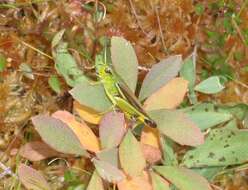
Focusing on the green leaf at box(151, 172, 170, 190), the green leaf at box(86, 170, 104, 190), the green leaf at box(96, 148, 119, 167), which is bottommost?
the green leaf at box(151, 172, 170, 190)

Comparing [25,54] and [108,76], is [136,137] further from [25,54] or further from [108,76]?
[25,54]

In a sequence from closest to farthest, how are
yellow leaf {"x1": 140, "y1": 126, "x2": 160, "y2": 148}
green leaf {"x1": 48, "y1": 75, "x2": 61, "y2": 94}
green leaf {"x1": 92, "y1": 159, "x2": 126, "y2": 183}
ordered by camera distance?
green leaf {"x1": 92, "y1": 159, "x2": 126, "y2": 183}, yellow leaf {"x1": 140, "y1": 126, "x2": 160, "y2": 148}, green leaf {"x1": 48, "y1": 75, "x2": 61, "y2": 94}

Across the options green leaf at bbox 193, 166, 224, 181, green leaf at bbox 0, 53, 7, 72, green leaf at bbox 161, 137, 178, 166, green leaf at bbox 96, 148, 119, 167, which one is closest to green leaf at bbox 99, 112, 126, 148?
green leaf at bbox 96, 148, 119, 167

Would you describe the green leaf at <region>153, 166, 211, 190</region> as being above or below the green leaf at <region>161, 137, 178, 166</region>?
below

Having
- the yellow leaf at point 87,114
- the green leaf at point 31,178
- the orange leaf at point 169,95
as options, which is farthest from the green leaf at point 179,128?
the green leaf at point 31,178

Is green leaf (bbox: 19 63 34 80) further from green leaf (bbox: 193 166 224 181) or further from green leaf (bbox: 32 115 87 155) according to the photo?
green leaf (bbox: 193 166 224 181)

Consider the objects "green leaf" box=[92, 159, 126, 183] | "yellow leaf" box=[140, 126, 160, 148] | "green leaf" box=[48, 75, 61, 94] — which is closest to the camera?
"green leaf" box=[92, 159, 126, 183]

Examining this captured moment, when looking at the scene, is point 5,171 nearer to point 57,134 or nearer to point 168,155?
point 57,134
